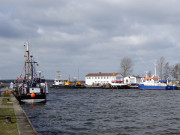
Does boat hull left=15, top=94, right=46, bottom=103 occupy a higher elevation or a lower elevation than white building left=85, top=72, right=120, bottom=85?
lower

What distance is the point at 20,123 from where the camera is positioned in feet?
67.5

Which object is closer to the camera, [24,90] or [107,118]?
[107,118]

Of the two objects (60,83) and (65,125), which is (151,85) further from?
(65,125)

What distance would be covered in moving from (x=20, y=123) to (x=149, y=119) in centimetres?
1389

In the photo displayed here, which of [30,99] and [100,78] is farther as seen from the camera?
[100,78]

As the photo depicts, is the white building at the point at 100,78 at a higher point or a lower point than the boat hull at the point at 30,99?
higher

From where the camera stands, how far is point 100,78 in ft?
551

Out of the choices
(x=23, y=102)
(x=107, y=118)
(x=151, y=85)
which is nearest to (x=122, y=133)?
(x=107, y=118)

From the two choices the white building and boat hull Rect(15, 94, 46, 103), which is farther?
the white building

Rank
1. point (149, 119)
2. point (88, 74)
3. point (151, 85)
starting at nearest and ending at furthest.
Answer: point (149, 119), point (151, 85), point (88, 74)

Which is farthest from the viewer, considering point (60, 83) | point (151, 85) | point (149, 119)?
point (60, 83)

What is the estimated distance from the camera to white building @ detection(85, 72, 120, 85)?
165 metres

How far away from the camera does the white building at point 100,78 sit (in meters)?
165

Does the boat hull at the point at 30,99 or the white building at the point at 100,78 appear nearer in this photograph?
the boat hull at the point at 30,99
